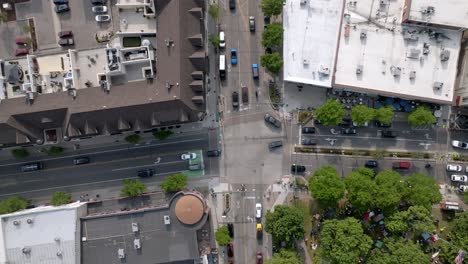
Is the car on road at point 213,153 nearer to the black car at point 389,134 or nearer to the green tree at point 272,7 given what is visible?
the green tree at point 272,7

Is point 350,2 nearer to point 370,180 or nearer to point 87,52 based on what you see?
point 370,180

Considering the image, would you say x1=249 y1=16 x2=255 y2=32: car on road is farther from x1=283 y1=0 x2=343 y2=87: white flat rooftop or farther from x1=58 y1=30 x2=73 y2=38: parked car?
x1=58 y1=30 x2=73 y2=38: parked car

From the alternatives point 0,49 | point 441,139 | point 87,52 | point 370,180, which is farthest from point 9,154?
point 441,139

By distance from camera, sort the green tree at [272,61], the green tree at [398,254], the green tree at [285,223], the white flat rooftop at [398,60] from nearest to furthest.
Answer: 1. the green tree at [398,254]
2. the green tree at [285,223]
3. the white flat rooftop at [398,60]
4. the green tree at [272,61]

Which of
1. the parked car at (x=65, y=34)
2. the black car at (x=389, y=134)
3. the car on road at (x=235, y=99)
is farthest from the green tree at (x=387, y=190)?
the parked car at (x=65, y=34)

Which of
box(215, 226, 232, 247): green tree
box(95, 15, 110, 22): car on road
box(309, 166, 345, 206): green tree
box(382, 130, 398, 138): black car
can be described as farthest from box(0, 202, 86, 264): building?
box(382, 130, 398, 138): black car
